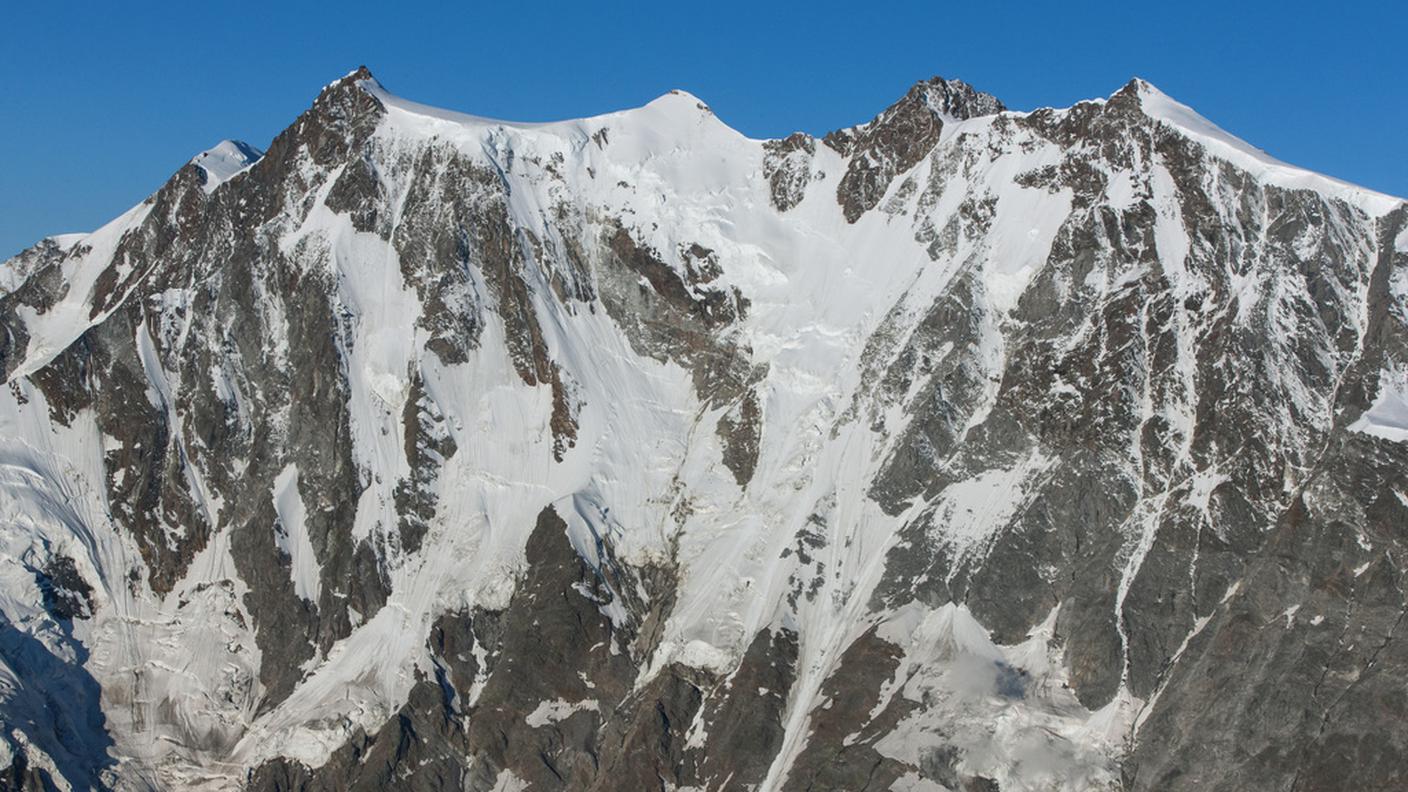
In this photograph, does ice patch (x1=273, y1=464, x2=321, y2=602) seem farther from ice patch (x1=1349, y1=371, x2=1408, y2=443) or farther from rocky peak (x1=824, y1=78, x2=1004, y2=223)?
ice patch (x1=1349, y1=371, x2=1408, y2=443)

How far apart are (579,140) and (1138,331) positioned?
236ft

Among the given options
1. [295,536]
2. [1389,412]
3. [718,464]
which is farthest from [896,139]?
[295,536]

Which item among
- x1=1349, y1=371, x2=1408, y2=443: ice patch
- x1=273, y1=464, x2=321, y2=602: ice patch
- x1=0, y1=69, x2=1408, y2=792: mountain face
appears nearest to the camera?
x1=1349, y1=371, x2=1408, y2=443: ice patch

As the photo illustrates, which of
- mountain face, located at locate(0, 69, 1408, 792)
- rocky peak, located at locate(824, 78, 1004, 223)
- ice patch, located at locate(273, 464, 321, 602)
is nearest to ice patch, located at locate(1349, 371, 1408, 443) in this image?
mountain face, located at locate(0, 69, 1408, 792)

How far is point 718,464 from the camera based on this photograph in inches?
6486

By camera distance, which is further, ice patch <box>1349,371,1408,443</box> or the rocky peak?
the rocky peak

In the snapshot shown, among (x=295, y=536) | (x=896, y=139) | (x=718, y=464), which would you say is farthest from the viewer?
(x=896, y=139)

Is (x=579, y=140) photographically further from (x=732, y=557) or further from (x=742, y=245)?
(x=732, y=557)

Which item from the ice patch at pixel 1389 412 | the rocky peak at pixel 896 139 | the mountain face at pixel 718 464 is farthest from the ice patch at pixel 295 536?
the ice patch at pixel 1389 412

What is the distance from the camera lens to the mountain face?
13400 centimetres

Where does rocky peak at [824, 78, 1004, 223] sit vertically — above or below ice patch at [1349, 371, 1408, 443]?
above

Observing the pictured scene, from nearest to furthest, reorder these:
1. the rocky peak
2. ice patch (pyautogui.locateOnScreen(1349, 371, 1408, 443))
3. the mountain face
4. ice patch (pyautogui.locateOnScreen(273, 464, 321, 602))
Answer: ice patch (pyautogui.locateOnScreen(1349, 371, 1408, 443))
the mountain face
ice patch (pyautogui.locateOnScreen(273, 464, 321, 602))
the rocky peak

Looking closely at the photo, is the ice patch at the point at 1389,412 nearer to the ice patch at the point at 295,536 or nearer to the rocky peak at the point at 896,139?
the rocky peak at the point at 896,139

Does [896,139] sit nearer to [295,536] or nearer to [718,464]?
[718,464]
